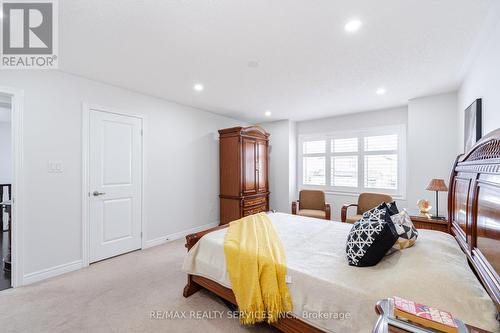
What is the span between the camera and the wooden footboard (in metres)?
1.45

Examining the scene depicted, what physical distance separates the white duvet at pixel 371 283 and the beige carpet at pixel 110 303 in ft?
1.31

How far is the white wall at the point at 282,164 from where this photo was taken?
17.0ft

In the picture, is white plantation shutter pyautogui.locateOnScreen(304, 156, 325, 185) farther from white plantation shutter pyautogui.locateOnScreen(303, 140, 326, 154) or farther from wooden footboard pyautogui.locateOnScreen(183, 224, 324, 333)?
wooden footboard pyautogui.locateOnScreen(183, 224, 324, 333)

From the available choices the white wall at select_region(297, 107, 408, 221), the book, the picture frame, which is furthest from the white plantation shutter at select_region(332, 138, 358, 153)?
the book

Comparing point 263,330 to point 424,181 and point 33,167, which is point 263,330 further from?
point 424,181

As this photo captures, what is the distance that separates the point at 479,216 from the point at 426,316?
2.99ft

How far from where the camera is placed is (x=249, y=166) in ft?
14.7

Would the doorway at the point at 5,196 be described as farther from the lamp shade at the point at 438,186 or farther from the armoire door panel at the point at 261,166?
the lamp shade at the point at 438,186

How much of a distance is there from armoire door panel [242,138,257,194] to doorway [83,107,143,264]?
6.19 feet

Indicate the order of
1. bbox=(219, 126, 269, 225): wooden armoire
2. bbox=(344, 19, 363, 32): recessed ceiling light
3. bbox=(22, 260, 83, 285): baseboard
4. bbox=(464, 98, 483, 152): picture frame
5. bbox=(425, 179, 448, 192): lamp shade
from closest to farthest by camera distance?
bbox=(344, 19, 363, 32): recessed ceiling light, bbox=(464, 98, 483, 152): picture frame, bbox=(22, 260, 83, 285): baseboard, bbox=(425, 179, 448, 192): lamp shade, bbox=(219, 126, 269, 225): wooden armoire

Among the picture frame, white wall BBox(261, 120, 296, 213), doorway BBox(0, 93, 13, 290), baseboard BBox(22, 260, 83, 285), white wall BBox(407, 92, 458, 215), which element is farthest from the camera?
white wall BBox(261, 120, 296, 213)

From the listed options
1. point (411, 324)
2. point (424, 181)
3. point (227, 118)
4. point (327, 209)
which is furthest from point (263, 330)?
point (227, 118)

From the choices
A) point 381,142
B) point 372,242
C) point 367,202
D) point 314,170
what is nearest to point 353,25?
point 372,242
